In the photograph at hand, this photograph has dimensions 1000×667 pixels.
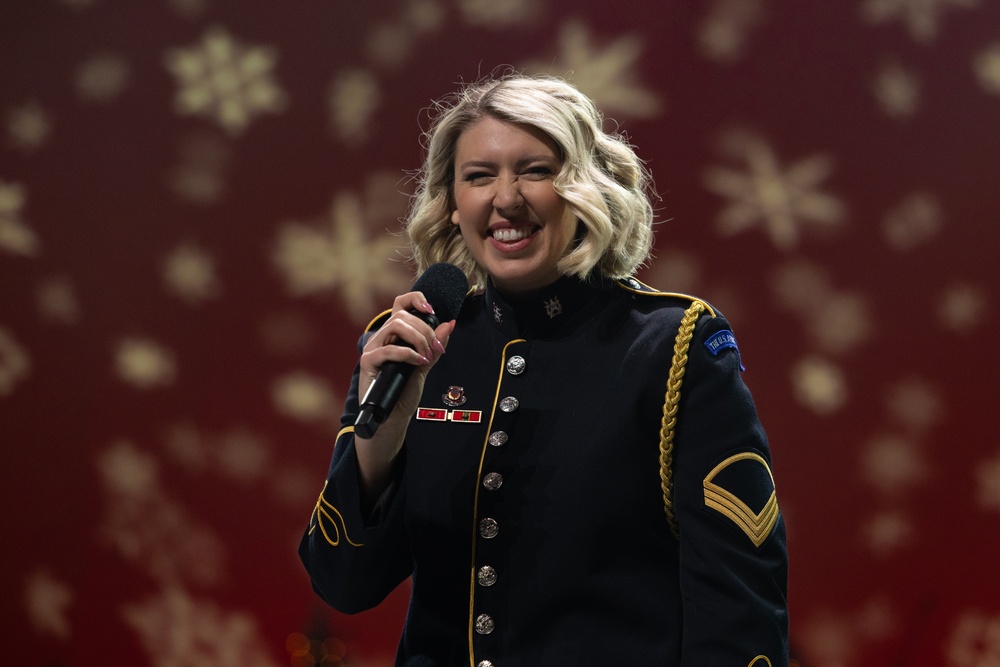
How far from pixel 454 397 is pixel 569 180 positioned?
35 centimetres

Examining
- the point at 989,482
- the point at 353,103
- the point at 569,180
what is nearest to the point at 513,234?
the point at 569,180

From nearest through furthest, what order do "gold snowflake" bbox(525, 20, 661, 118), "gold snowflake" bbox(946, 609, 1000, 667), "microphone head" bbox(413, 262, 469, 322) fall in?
"microphone head" bbox(413, 262, 469, 322), "gold snowflake" bbox(946, 609, 1000, 667), "gold snowflake" bbox(525, 20, 661, 118)

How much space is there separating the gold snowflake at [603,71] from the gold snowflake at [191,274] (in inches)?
42.5

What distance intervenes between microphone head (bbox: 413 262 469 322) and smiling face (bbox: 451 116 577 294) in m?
0.06

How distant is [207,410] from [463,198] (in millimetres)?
1661

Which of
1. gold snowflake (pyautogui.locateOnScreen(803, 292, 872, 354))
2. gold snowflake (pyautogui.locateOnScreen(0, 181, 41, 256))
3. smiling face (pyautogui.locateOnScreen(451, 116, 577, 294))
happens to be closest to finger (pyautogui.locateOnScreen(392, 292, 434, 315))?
smiling face (pyautogui.locateOnScreen(451, 116, 577, 294))

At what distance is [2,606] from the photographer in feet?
9.76

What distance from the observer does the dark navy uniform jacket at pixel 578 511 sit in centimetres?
121

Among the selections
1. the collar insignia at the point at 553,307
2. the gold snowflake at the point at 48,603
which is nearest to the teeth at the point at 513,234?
the collar insignia at the point at 553,307

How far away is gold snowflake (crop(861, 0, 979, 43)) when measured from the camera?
2.57 metres

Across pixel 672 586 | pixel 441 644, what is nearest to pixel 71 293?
pixel 441 644

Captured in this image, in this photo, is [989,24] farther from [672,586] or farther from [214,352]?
[214,352]

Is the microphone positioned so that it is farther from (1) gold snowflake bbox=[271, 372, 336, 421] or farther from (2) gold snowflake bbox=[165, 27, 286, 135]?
(2) gold snowflake bbox=[165, 27, 286, 135]

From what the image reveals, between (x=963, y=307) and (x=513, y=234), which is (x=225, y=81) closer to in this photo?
(x=513, y=234)
